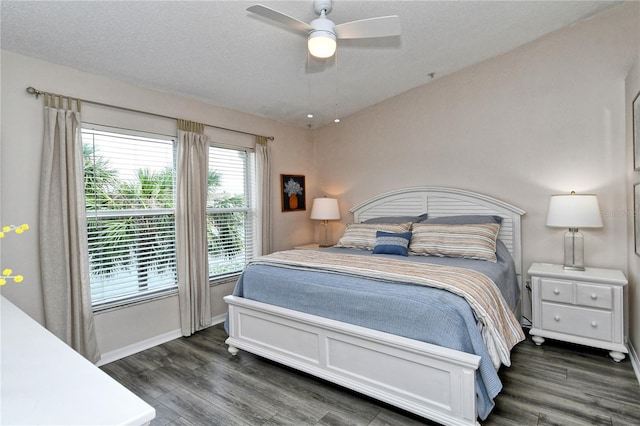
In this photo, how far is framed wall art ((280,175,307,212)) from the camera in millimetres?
4707

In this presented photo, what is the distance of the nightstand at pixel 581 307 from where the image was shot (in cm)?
274

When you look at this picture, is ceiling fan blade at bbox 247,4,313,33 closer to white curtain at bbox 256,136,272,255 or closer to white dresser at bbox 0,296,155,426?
white dresser at bbox 0,296,155,426

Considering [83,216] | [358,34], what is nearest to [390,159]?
[358,34]

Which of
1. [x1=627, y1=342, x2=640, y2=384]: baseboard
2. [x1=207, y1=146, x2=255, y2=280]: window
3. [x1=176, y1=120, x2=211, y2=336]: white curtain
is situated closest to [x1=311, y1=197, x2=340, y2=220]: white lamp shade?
[x1=207, y1=146, x2=255, y2=280]: window

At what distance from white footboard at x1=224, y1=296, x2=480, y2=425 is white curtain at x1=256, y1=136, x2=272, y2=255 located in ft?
4.73

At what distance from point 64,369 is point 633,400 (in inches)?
123

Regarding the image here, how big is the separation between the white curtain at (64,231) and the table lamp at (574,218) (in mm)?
4009

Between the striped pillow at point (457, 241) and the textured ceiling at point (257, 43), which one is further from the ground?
the textured ceiling at point (257, 43)

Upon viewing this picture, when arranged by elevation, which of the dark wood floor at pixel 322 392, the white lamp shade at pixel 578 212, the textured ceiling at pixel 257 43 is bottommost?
the dark wood floor at pixel 322 392

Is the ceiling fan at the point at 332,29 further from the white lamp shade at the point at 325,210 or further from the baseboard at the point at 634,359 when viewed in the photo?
the baseboard at the point at 634,359

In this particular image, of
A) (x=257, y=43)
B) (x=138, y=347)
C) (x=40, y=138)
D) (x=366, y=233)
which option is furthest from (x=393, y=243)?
(x=40, y=138)

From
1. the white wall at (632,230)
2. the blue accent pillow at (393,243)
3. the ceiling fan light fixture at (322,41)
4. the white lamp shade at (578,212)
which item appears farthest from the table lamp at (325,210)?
the white wall at (632,230)

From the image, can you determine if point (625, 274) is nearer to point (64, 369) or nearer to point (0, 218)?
point (64, 369)

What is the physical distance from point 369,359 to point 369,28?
2.14 m
